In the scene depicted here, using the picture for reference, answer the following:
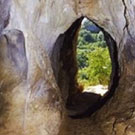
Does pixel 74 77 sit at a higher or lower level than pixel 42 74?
lower

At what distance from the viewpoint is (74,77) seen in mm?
6270

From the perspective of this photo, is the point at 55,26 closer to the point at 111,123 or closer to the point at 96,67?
the point at 111,123

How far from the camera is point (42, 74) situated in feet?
10.9

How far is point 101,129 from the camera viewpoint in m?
3.65

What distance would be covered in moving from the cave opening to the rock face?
96cm

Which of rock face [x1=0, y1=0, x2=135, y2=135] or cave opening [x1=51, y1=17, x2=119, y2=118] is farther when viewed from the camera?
cave opening [x1=51, y1=17, x2=119, y2=118]

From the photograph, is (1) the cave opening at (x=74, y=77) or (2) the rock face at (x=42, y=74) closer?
(2) the rock face at (x=42, y=74)

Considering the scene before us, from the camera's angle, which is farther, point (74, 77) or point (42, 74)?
point (74, 77)

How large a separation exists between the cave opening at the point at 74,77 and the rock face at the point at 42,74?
3.15 ft

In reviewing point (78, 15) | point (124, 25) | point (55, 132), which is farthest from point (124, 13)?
point (55, 132)

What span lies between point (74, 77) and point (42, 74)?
298 centimetres

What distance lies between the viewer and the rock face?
316 cm

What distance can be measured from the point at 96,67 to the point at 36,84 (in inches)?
243

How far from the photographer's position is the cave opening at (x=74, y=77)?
499 centimetres
